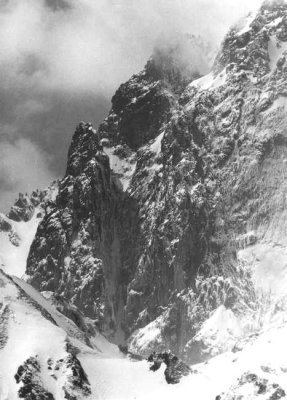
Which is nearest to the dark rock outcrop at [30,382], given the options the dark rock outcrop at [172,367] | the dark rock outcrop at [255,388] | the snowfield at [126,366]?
the snowfield at [126,366]

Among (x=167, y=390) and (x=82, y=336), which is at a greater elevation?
(x=82, y=336)

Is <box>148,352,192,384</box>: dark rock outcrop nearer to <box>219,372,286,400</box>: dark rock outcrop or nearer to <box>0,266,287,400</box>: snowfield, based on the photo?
<box>0,266,287,400</box>: snowfield

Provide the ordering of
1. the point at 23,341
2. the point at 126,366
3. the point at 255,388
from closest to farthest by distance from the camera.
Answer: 1. the point at 255,388
2. the point at 23,341
3. the point at 126,366

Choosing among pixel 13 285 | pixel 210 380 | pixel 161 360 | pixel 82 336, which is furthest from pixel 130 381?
pixel 82 336

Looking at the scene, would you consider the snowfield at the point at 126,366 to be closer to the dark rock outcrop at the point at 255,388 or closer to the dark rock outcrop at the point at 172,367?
the dark rock outcrop at the point at 255,388

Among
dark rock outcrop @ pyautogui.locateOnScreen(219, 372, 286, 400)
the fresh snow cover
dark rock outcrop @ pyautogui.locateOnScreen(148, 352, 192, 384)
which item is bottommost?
dark rock outcrop @ pyautogui.locateOnScreen(219, 372, 286, 400)

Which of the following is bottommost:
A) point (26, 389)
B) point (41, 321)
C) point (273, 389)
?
point (273, 389)

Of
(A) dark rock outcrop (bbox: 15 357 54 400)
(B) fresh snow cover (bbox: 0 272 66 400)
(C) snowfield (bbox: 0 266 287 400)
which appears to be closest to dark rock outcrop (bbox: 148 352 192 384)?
(C) snowfield (bbox: 0 266 287 400)

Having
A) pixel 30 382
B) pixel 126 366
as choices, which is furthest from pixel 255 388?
pixel 30 382

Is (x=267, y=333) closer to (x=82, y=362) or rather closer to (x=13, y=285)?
(x=82, y=362)

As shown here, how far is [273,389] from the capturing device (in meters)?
121

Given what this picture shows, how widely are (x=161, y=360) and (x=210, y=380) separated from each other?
1440cm

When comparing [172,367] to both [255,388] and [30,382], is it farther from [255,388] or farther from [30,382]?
[255,388]

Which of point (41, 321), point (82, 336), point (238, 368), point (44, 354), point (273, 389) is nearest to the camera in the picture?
point (273, 389)
